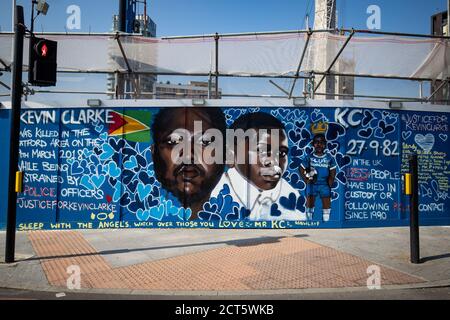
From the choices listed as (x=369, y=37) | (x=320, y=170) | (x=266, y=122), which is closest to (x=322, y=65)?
(x=369, y=37)

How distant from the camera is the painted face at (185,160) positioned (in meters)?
10.5

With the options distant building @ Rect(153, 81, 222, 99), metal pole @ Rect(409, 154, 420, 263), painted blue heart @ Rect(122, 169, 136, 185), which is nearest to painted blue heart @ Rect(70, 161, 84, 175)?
painted blue heart @ Rect(122, 169, 136, 185)

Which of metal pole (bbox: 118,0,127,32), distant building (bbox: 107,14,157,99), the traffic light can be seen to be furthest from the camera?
metal pole (bbox: 118,0,127,32)

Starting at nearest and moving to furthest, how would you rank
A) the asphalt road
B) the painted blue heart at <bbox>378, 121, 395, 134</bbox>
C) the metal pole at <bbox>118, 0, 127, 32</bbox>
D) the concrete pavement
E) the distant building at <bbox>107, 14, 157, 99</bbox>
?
the asphalt road < the concrete pavement < the painted blue heart at <bbox>378, 121, 395, 134</bbox> < the distant building at <bbox>107, 14, 157, 99</bbox> < the metal pole at <bbox>118, 0, 127, 32</bbox>

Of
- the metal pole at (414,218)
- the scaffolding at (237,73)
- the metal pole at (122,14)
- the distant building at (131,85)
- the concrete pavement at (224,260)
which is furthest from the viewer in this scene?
the metal pole at (122,14)

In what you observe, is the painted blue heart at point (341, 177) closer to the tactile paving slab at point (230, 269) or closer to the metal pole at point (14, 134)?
the tactile paving slab at point (230, 269)

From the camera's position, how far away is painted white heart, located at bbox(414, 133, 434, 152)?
10703mm

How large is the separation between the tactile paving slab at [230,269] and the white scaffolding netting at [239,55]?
16.4ft

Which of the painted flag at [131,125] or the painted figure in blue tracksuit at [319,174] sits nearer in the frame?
the painted figure in blue tracksuit at [319,174]

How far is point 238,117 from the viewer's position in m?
10.4

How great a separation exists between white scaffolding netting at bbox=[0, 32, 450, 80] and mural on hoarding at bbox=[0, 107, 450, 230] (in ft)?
3.93

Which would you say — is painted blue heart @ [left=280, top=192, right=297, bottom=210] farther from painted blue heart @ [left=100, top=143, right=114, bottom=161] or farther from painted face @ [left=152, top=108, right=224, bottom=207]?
painted blue heart @ [left=100, top=143, right=114, bottom=161]

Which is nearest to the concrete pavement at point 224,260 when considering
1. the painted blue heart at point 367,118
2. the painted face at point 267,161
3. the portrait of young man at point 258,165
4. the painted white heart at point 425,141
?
the portrait of young man at point 258,165
